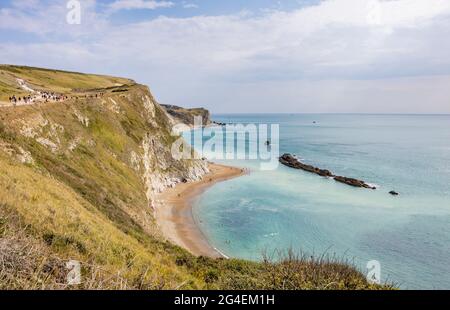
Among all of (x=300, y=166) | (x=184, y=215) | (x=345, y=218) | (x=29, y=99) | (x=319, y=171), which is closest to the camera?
(x=29, y=99)

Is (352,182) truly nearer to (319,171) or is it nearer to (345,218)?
(319,171)

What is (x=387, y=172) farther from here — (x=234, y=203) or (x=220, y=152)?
(x=220, y=152)

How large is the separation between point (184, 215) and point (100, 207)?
2715cm

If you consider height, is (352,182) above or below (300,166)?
below

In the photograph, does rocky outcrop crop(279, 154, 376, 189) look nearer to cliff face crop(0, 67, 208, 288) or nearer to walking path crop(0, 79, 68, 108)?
cliff face crop(0, 67, 208, 288)

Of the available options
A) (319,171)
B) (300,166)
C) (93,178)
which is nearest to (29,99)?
(93,178)

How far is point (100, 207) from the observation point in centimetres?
3231

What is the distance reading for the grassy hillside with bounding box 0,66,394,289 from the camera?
11102mm

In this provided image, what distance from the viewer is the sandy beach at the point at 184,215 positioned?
45.1 m

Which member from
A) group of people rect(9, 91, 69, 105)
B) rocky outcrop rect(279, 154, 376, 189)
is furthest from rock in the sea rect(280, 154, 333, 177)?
group of people rect(9, 91, 69, 105)

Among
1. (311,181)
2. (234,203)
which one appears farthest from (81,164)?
(311,181)

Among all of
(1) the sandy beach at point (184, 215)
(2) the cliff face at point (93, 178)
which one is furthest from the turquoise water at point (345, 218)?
(2) the cliff face at point (93, 178)

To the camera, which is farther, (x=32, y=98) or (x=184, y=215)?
(x=184, y=215)
